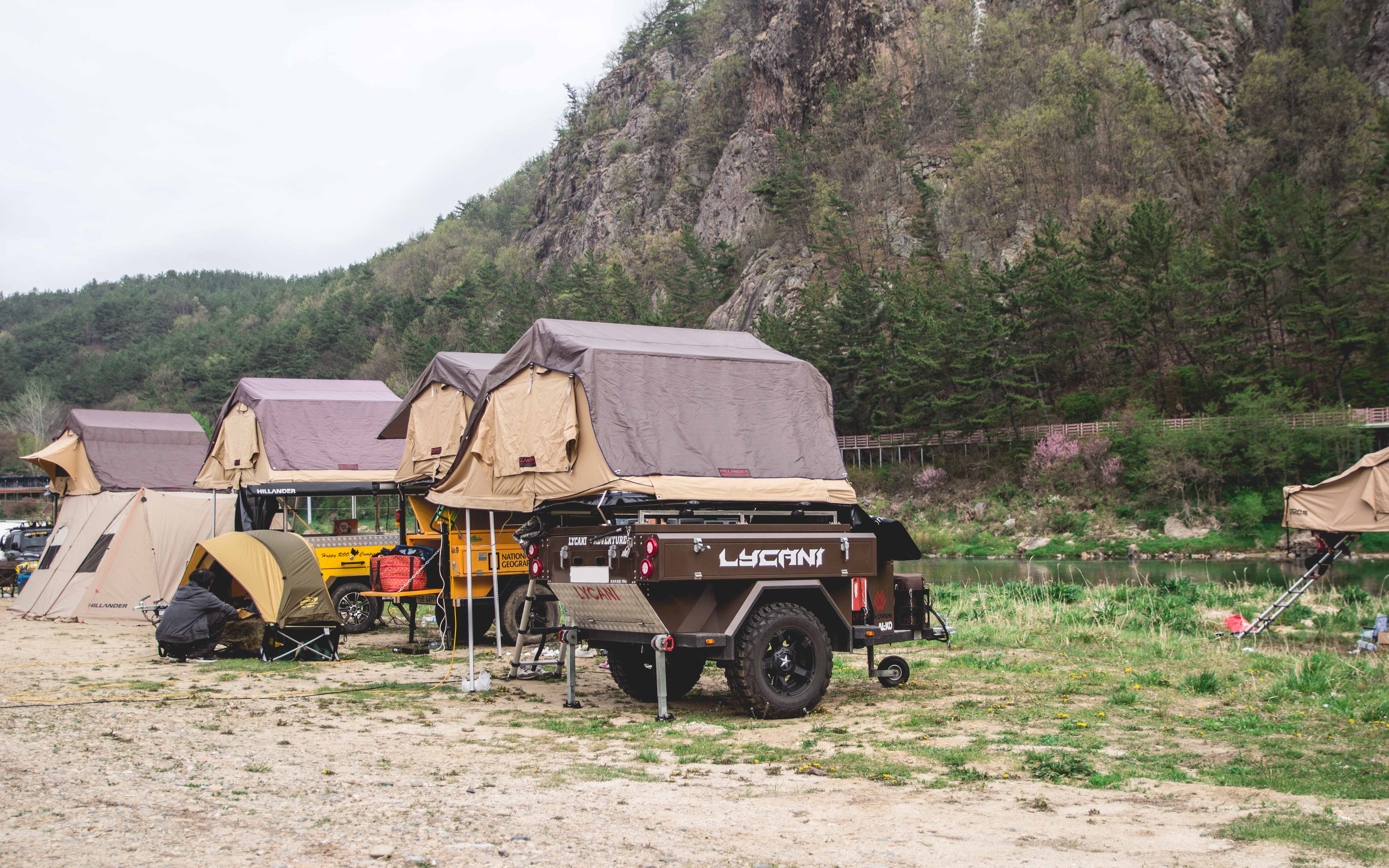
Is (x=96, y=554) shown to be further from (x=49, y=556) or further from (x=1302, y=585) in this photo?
(x=1302, y=585)

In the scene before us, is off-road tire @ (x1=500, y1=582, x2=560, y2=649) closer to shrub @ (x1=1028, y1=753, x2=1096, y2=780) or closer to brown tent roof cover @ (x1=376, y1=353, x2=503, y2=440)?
brown tent roof cover @ (x1=376, y1=353, x2=503, y2=440)

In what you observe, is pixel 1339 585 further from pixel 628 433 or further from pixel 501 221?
pixel 501 221

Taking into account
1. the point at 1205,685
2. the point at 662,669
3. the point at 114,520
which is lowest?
the point at 1205,685

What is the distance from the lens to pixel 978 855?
496 centimetres

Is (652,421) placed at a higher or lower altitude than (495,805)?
higher

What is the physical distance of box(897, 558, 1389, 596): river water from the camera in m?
29.1

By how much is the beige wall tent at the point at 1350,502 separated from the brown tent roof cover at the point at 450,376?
13427 millimetres

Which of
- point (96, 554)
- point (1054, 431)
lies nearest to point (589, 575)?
point (96, 554)

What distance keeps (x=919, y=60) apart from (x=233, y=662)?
8354cm

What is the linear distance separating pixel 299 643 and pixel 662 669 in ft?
22.4

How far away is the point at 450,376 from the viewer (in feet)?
53.8

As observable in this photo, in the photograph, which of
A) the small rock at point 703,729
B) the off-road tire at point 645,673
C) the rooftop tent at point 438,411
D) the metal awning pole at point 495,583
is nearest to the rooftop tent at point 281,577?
the metal awning pole at point 495,583

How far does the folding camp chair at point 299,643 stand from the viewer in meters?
13.6

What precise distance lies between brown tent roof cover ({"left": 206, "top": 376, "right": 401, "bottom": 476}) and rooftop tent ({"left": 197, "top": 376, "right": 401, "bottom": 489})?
0.02 meters
